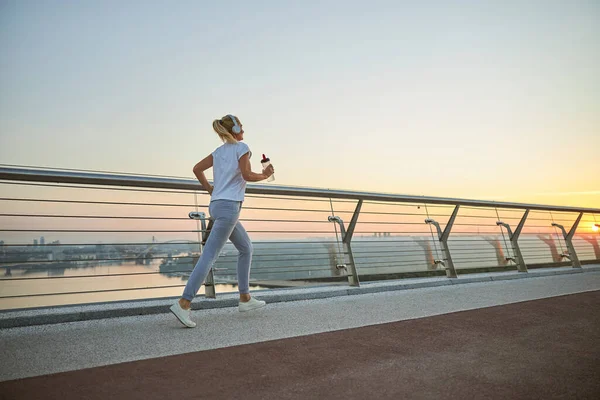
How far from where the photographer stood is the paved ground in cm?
121

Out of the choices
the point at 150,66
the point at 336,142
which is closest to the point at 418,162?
the point at 336,142

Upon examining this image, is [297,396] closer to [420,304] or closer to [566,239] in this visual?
[420,304]

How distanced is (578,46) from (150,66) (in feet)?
47.2

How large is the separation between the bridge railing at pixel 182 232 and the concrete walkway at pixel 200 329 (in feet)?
0.82

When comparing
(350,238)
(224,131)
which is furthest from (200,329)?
(350,238)

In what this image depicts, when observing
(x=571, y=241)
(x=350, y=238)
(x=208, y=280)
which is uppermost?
(x=350, y=238)

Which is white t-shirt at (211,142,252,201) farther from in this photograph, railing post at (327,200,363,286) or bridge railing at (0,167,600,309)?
railing post at (327,200,363,286)

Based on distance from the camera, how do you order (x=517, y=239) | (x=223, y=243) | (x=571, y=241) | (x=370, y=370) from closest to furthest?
(x=370, y=370), (x=223, y=243), (x=517, y=239), (x=571, y=241)

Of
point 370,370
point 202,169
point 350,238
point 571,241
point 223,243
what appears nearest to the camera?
point 370,370

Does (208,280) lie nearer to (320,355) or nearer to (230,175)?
(230,175)

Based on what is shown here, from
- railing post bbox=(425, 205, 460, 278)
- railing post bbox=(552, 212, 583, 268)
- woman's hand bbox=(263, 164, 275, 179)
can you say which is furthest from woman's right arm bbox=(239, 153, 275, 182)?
railing post bbox=(552, 212, 583, 268)

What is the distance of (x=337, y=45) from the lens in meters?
12.4

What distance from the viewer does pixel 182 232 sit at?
3.06 meters

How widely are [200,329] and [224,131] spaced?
53.0 inches
